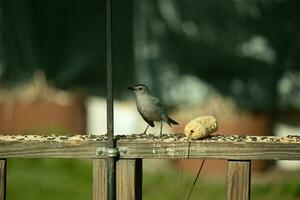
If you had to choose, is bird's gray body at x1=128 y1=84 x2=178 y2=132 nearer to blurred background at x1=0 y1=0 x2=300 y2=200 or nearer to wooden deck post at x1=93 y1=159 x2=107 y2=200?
wooden deck post at x1=93 y1=159 x2=107 y2=200

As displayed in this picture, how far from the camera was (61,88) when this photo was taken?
32.8ft

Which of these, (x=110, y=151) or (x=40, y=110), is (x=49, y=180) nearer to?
(x=40, y=110)

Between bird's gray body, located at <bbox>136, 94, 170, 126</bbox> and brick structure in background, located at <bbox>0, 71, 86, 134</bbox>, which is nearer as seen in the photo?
bird's gray body, located at <bbox>136, 94, 170, 126</bbox>

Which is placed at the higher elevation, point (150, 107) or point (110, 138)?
point (150, 107)

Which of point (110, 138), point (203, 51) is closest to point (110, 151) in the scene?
point (110, 138)

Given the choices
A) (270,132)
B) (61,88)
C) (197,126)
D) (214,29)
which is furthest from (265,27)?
(197,126)

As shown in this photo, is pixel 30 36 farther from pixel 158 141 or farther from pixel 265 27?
pixel 158 141

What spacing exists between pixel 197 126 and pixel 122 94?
6.54m

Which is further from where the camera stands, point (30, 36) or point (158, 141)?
point (30, 36)

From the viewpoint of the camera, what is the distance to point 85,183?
8.85 meters

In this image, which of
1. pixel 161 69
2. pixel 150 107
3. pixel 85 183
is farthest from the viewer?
pixel 161 69

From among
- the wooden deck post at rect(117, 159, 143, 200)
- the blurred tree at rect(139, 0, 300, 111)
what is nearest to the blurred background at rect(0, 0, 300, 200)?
the blurred tree at rect(139, 0, 300, 111)

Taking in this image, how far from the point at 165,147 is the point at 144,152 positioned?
9cm

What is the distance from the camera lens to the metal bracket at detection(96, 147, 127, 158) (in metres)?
3.15
